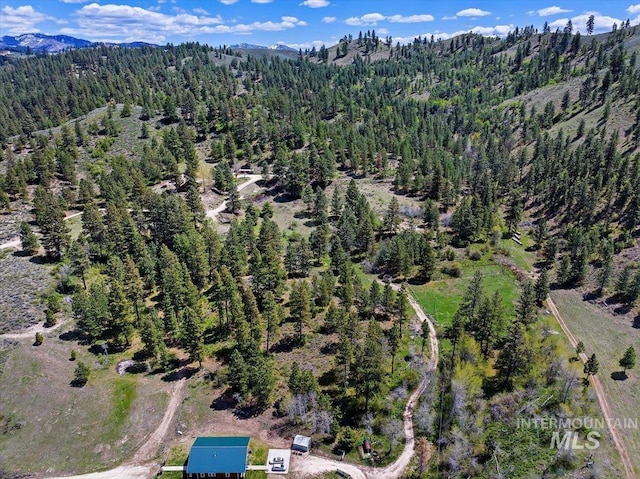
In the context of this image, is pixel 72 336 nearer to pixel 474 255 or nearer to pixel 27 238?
pixel 27 238

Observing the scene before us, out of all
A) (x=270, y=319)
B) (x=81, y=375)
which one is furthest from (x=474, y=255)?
(x=81, y=375)

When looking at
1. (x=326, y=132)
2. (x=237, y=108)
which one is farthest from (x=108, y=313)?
(x=237, y=108)

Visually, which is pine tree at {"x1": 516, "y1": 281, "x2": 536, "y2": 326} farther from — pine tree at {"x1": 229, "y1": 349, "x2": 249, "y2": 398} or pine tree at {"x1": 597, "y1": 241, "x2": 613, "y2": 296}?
pine tree at {"x1": 229, "y1": 349, "x2": 249, "y2": 398}

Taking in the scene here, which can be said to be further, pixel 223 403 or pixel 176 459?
pixel 223 403

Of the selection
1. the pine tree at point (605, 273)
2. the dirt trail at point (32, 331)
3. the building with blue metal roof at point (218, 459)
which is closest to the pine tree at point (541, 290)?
the pine tree at point (605, 273)

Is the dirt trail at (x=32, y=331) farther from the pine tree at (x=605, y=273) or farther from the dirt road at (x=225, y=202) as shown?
the pine tree at (x=605, y=273)

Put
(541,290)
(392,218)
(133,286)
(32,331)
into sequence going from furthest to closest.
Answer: (392,218), (541,290), (133,286), (32,331)
